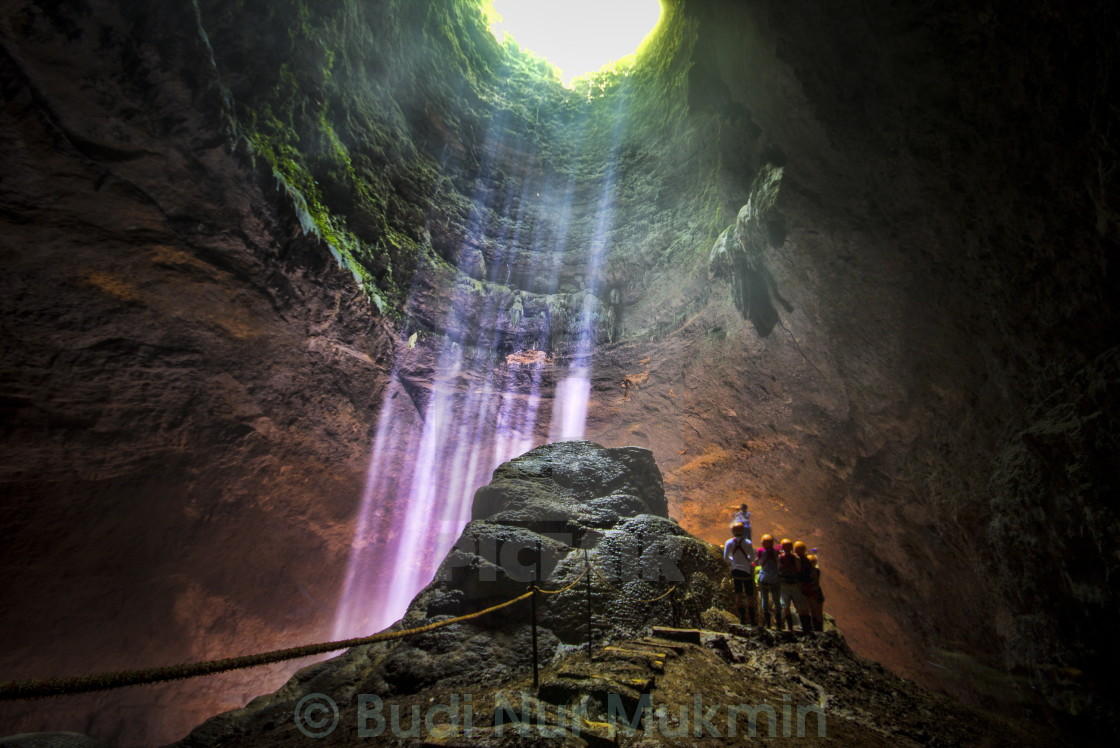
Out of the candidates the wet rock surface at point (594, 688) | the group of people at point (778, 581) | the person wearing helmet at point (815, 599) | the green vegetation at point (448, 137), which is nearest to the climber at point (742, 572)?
the group of people at point (778, 581)

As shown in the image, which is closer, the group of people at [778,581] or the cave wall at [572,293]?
the cave wall at [572,293]

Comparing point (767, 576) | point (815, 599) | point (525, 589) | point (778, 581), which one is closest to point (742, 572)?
point (767, 576)

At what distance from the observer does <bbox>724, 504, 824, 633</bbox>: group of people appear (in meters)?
6.00

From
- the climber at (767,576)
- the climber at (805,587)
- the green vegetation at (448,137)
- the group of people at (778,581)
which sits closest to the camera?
the climber at (805,587)

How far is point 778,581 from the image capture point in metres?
6.23

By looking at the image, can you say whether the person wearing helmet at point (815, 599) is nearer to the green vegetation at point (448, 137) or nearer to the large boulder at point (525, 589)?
the large boulder at point (525, 589)

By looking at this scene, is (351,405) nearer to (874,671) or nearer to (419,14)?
(419,14)

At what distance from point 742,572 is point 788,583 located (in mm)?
585

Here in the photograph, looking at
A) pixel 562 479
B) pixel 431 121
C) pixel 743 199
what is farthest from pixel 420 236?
pixel 743 199

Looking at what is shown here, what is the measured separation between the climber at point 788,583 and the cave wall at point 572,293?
2597 millimetres

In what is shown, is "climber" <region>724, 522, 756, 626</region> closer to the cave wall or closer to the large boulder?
the large boulder

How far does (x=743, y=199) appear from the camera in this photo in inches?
358

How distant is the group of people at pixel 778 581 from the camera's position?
19.7 feet

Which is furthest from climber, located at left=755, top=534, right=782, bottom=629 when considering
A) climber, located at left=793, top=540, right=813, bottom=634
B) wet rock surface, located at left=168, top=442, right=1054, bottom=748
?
wet rock surface, located at left=168, top=442, right=1054, bottom=748
